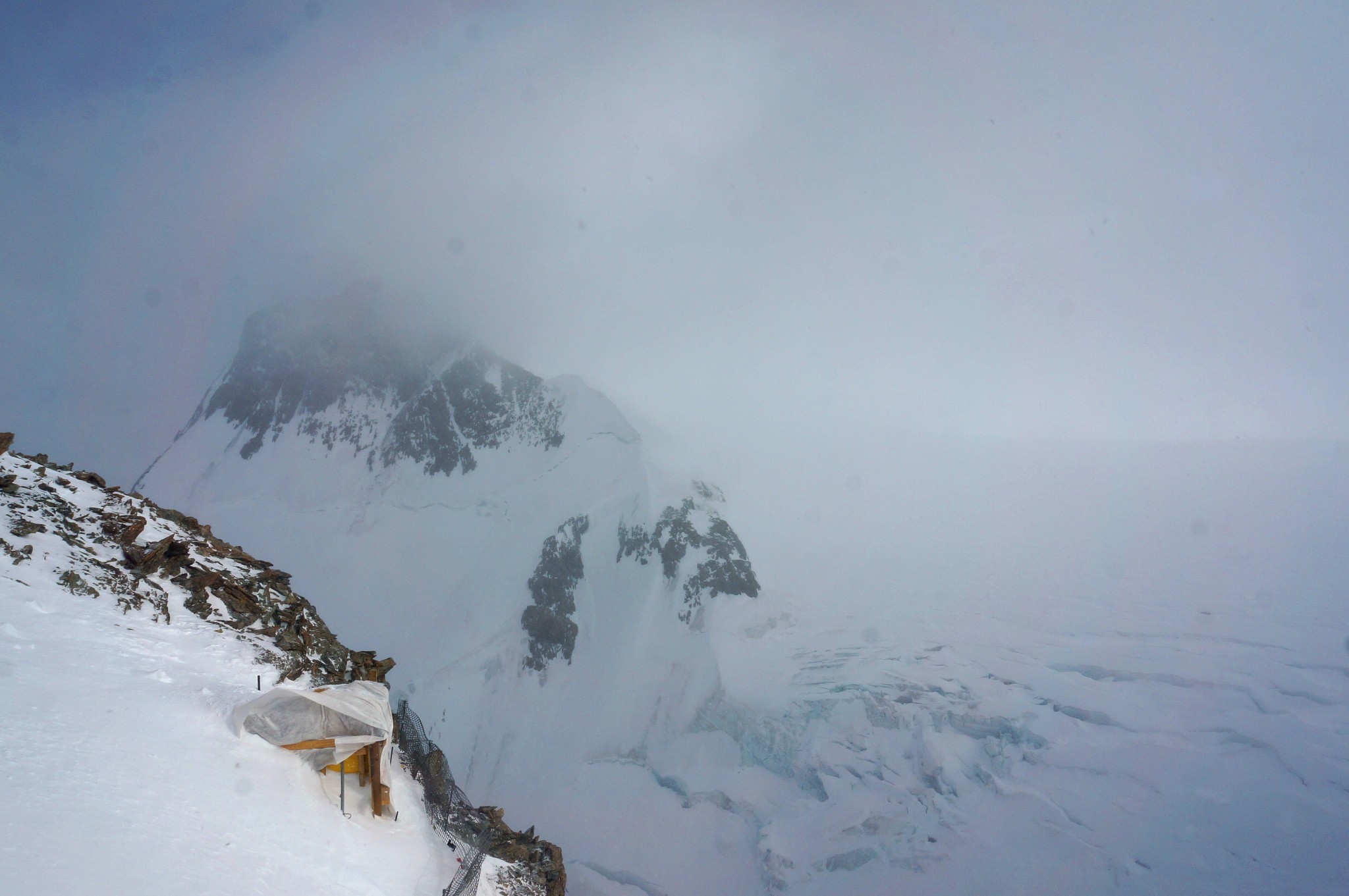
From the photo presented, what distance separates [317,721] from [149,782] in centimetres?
228

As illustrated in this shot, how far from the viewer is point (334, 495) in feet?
194

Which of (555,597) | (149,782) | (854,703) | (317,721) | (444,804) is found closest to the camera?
(149,782)

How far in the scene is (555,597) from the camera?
44719mm

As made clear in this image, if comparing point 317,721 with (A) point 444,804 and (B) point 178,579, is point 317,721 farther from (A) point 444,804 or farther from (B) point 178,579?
(B) point 178,579

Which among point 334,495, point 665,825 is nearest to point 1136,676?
point 665,825

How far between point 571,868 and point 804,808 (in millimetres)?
12943

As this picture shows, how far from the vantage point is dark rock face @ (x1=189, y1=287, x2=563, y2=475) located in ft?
197

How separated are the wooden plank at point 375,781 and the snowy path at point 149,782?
235mm

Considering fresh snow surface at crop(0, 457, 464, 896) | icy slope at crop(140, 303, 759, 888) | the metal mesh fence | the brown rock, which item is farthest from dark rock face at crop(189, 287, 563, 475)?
fresh snow surface at crop(0, 457, 464, 896)

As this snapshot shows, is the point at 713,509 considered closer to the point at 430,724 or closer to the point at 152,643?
the point at 430,724

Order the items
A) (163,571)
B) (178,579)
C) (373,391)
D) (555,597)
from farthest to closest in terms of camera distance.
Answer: (373,391) < (555,597) < (178,579) < (163,571)

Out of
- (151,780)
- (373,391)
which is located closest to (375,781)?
(151,780)

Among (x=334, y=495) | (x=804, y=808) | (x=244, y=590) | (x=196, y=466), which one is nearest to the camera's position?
(x=244, y=590)

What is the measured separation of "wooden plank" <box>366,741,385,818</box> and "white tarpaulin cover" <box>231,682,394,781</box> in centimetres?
9
